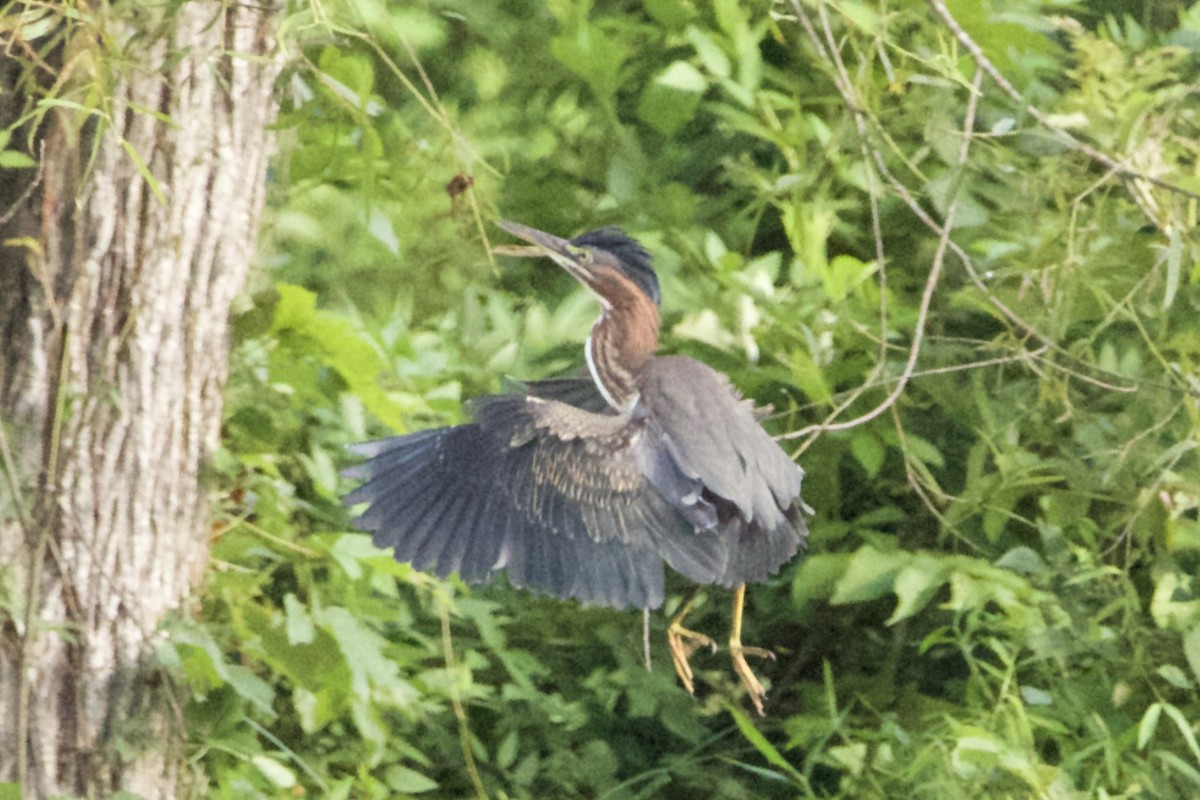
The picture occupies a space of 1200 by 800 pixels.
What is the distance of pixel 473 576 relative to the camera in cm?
81

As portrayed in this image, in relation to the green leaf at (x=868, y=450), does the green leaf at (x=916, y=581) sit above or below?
below

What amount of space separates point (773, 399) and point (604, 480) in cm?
69

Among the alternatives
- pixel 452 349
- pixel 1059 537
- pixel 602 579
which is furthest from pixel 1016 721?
pixel 602 579

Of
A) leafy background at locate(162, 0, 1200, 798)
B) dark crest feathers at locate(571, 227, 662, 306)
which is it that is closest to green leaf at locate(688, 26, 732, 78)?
leafy background at locate(162, 0, 1200, 798)

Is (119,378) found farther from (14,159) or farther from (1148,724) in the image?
(1148,724)

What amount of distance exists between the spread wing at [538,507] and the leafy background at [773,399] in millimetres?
418

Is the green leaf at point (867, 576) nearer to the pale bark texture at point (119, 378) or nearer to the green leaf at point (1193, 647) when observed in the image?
the green leaf at point (1193, 647)

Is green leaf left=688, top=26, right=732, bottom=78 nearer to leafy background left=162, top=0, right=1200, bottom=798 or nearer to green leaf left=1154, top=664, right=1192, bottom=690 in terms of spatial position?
leafy background left=162, top=0, right=1200, bottom=798

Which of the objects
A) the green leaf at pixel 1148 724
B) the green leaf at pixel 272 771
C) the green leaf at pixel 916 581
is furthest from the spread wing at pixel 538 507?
the green leaf at pixel 1148 724

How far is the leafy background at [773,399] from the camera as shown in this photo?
1.30 metres

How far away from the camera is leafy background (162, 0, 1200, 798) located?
4.25 ft

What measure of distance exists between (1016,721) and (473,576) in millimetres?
868

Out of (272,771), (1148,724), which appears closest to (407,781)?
(272,771)

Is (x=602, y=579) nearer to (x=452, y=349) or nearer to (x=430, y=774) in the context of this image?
(x=452, y=349)
